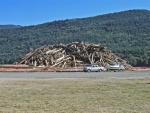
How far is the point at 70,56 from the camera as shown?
64188mm

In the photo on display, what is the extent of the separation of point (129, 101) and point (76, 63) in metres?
47.2

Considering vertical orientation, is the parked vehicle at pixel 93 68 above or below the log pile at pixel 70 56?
below

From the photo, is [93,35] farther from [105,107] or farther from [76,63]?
[105,107]

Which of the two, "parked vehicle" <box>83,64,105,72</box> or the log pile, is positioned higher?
the log pile

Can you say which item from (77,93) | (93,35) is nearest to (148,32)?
(93,35)

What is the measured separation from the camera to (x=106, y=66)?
5788 centimetres

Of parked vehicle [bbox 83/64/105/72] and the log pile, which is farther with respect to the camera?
the log pile

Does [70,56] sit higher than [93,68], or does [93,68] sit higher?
[70,56]

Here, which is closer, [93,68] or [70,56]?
[93,68]

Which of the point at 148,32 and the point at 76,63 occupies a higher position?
the point at 148,32

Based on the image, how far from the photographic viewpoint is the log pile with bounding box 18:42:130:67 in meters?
62.5

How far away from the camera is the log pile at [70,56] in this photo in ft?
205

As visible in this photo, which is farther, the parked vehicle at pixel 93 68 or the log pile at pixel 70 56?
the log pile at pixel 70 56

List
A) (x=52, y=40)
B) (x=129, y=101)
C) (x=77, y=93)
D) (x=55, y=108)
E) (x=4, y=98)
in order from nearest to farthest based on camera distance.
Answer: (x=55, y=108) < (x=129, y=101) < (x=4, y=98) < (x=77, y=93) < (x=52, y=40)
